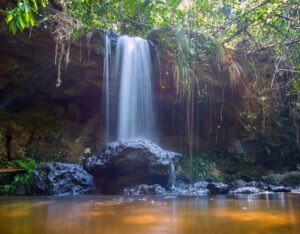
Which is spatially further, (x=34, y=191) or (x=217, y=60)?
(x=217, y=60)

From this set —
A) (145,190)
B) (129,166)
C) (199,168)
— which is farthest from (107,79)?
(199,168)

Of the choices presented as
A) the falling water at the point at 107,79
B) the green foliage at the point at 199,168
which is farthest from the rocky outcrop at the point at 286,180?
the falling water at the point at 107,79

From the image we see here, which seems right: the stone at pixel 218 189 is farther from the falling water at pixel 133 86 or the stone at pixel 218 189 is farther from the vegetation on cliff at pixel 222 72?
the falling water at pixel 133 86

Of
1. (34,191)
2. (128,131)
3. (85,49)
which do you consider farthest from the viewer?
(128,131)

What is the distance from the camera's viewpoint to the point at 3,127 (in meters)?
7.16

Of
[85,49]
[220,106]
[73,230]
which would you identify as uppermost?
[85,49]

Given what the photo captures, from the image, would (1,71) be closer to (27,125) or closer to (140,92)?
(27,125)

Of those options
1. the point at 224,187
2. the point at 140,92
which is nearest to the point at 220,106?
the point at 140,92

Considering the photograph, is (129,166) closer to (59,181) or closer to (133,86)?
(59,181)

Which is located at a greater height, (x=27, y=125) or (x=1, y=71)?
(x=1, y=71)

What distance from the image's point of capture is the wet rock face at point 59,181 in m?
5.11

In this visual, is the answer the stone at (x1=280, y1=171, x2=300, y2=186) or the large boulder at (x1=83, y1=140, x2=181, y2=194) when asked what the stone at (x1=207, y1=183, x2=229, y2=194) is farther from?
the stone at (x1=280, y1=171, x2=300, y2=186)

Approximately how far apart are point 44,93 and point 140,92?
264 centimetres

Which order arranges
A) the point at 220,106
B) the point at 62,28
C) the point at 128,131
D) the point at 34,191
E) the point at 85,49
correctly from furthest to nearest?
the point at 220,106
the point at 128,131
the point at 85,49
the point at 62,28
the point at 34,191
